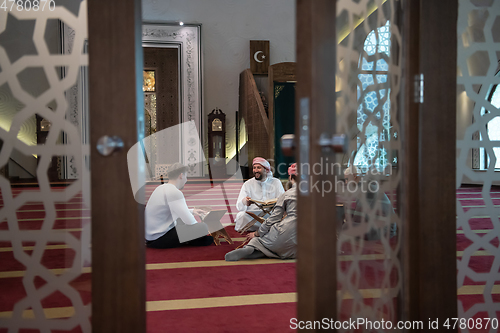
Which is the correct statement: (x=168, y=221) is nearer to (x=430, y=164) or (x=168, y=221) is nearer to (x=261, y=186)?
(x=261, y=186)

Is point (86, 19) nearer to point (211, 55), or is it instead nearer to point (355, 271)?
point (355, 271)

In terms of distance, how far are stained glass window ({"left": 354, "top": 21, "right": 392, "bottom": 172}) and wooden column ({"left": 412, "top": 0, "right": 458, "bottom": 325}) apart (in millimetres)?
151

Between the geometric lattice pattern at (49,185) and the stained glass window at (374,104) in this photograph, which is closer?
the geometric lattice pattern at (49,185)

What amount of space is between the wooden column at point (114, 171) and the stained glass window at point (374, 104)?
748 millimetres

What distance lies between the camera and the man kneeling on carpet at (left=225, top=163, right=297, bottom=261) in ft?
9.10

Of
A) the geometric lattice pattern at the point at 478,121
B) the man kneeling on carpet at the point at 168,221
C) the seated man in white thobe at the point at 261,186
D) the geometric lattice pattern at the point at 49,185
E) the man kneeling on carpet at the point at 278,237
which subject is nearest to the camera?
the geometric lattice pattern at the point at 49,185

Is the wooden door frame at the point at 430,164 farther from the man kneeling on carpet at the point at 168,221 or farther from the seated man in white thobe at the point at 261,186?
the seated man in white thobe at the point at 261,186

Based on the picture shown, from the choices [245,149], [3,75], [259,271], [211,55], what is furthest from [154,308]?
[211,55]

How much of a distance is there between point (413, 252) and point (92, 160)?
99 centimetres

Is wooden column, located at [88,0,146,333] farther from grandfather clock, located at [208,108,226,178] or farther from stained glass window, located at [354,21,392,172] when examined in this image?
grandfather clock, located at [208,108,226,178]

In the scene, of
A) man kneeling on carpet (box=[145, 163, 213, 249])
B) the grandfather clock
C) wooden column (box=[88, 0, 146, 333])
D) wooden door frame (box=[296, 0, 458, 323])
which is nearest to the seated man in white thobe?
man kneeling on carpet (box=[145, 163, 213, 249])

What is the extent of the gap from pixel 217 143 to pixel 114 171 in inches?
351

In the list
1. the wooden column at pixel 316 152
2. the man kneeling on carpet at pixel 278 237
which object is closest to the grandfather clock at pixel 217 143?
the man kneeling on carpet at pixel 278 237

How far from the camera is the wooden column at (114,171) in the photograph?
0.98 metres
